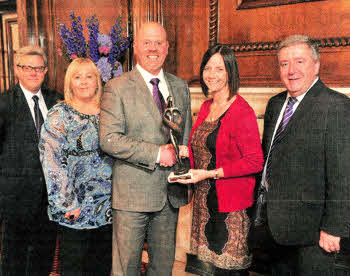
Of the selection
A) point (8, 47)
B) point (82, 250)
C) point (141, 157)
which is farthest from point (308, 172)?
point (8, 47)

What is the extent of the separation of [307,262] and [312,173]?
0.45m

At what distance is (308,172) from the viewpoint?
5.24 ft

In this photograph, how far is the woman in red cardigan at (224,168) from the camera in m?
1.83

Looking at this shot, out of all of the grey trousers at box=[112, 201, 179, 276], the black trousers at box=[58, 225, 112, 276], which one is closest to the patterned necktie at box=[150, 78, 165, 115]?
the grey trousers at box=[112, 201, 179, 276]

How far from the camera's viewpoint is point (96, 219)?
2023mm

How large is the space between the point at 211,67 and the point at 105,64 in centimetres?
120

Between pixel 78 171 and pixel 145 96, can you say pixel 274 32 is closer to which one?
pixel 145 96

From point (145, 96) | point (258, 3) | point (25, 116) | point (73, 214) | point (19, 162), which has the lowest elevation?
point (73, 214)

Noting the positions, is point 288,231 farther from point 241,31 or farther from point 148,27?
point 241,31

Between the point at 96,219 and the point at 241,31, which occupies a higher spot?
the point at 241,31

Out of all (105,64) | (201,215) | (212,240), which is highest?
(105,64)

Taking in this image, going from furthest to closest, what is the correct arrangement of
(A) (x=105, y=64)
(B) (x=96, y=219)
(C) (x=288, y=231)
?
(A) (x=105, y=64) < (B) (x=96, y=219) < (C) (x=288, y=231)

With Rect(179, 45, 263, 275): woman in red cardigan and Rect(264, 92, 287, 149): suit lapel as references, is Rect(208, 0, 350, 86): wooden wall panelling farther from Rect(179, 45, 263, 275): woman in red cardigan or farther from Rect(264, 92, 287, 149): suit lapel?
Rect(179, 45, 263, 275): woman in red cardigan

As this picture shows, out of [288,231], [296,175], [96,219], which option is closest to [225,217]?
[288,231]
